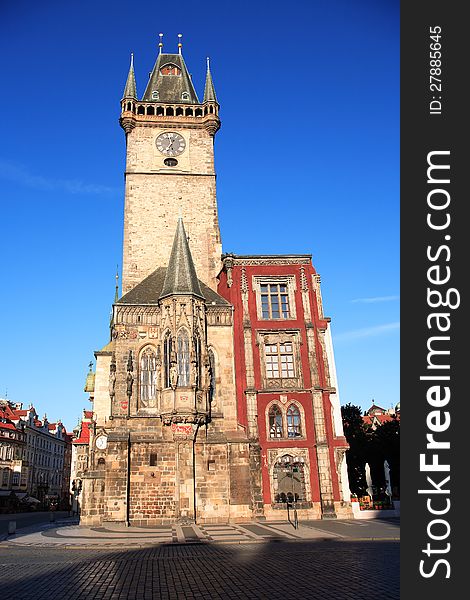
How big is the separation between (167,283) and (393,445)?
107 ft

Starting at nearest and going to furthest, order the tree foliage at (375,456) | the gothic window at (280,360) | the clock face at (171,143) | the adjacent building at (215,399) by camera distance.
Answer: the adjacent building at (215,399) < the gothic window at (280,360) < the clock face at (171,143) < the tree foliage at (375,456)

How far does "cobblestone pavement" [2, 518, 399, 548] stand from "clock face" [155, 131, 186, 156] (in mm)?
27222

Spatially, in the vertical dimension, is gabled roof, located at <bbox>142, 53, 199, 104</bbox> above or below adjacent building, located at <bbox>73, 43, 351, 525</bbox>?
above

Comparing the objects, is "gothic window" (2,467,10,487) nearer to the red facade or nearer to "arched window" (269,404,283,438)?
the red facade

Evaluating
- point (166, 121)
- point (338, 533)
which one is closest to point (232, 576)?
point (338, 533)

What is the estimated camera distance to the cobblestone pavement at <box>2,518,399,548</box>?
19.3m

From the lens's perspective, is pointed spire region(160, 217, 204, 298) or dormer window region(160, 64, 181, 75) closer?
pointed spire region(160, 217, 204, 298)

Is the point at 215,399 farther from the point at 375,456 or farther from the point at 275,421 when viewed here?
the point at 375,456

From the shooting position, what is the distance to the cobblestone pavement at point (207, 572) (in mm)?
10047

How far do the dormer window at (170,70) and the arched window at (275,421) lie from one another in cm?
3152

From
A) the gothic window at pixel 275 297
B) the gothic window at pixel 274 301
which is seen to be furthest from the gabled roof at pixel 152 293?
the gothic window at pixel 274 301

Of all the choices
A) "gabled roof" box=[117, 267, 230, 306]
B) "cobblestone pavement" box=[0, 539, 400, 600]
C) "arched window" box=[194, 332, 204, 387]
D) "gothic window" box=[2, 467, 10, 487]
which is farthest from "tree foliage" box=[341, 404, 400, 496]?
"gothic window" box=[2, 467, 10, 487]

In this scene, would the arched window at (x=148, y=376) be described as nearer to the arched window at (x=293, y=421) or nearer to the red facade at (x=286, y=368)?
the red facade at (x=286, y=368)

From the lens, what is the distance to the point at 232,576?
38.8 ft
